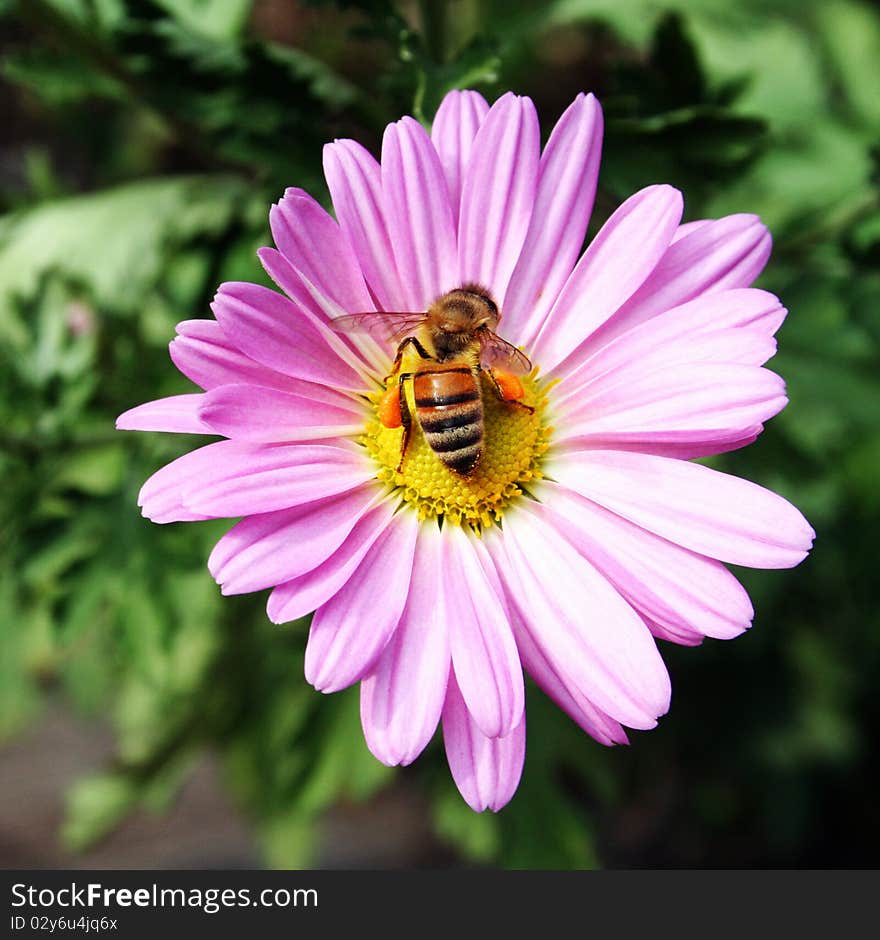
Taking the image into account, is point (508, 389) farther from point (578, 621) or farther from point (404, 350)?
point (578, 621)

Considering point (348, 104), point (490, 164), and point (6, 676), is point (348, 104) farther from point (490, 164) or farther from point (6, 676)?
point (6, 676)

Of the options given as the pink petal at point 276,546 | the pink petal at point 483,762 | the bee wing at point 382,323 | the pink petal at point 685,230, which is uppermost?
the pink petal at point 685,230

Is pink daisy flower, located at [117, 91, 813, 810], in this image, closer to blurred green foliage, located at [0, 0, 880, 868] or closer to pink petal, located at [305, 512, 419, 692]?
pink petal, located at [305, 512, 419, 692]

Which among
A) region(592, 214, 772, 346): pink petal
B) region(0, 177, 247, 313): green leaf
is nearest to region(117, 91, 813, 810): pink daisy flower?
region(592, 214, 772, 346): pink petal

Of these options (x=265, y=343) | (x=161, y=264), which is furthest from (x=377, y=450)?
(x=161, y=264)

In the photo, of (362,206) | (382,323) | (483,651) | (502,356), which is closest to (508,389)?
(502,356)

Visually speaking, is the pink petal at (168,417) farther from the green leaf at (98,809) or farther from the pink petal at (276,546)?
the green leaf at (98,809)

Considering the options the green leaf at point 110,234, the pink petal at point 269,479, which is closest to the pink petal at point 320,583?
the pink petal at point 269,479
